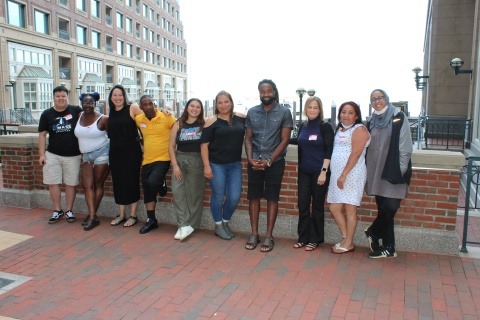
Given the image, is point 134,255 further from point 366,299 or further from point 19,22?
point 19,22

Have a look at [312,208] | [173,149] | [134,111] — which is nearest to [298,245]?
[312,208]

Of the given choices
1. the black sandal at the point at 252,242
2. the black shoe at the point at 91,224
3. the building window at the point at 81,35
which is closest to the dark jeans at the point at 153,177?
the black shoe at the point at 91,224

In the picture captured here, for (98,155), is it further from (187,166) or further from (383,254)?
(383,254)

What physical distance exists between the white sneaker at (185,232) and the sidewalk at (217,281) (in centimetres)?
9

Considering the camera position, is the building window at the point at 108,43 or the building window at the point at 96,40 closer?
the building window at the point at 96,40

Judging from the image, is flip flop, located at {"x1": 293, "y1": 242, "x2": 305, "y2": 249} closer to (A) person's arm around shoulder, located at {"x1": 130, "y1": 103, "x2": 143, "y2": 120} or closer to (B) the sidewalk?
(B) the sidewalk

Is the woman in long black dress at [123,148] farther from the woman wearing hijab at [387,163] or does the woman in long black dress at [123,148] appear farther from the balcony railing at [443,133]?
the balcony railing at [443,133]

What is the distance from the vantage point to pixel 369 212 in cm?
523

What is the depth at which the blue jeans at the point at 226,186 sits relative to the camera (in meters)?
5.30

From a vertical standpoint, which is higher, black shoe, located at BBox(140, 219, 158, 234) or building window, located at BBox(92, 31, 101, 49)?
building window, located at BBox(92, 31, 101, 49)

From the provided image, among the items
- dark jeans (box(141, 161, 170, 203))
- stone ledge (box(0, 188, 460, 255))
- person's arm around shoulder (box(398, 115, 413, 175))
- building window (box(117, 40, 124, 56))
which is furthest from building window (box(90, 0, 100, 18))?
person's arm around shoulder (box(398, 115, 413, 175))

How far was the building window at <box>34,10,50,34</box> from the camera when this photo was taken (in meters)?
39.5

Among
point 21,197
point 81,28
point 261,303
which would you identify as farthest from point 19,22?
point 261,303

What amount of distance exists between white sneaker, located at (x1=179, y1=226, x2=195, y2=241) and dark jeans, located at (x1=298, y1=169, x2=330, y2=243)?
1411mm
